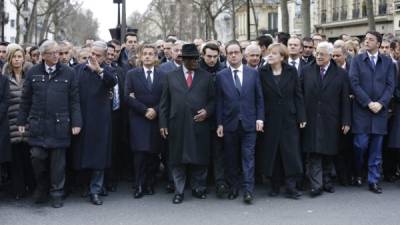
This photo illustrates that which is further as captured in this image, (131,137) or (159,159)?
(159,159)

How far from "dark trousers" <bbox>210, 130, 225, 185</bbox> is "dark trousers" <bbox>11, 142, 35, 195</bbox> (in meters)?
2.92

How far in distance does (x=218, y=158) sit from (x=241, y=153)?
40 cm

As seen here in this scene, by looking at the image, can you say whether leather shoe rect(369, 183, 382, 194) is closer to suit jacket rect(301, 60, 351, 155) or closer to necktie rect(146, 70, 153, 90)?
suit jacket rect(301, 60, 351, 155)

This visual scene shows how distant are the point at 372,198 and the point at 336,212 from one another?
41.8 inches

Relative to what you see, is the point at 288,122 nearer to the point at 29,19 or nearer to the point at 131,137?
the point at 131,137

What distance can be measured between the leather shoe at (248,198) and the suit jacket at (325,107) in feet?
4.06

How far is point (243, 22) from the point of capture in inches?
3438

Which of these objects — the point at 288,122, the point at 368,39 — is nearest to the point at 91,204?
the point at 288,122

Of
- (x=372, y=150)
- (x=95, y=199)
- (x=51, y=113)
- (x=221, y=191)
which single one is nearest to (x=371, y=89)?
(x=372, y=150)

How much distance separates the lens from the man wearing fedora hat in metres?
8.90

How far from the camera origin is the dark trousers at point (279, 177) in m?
9.27

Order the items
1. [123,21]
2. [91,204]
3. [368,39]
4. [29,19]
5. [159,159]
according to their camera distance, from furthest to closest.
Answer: [29,19] < [123,21] < [159,159] < [368,39] < [91,204]

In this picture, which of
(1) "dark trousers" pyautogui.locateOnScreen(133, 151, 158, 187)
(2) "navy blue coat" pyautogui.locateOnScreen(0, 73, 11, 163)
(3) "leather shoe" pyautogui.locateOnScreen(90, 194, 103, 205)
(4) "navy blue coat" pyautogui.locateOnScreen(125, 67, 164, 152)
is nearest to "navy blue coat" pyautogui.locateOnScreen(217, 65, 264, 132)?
(4) "navy blue coat" pyautogui.locateOnScreen(125, 67, 164, 152)

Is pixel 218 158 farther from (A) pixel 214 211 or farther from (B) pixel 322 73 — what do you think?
(B) pixel 322 73
